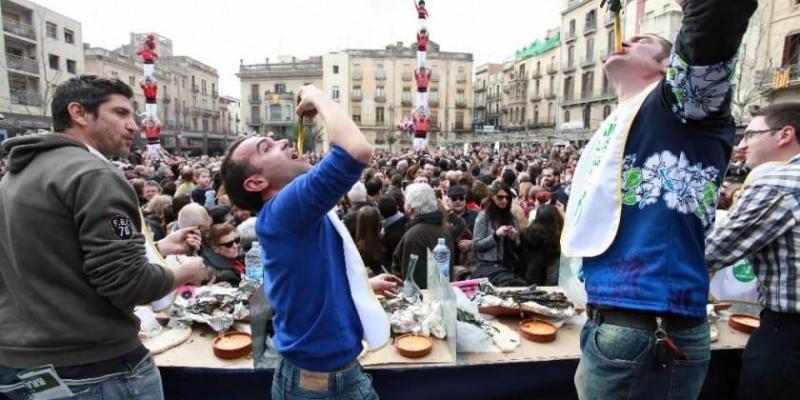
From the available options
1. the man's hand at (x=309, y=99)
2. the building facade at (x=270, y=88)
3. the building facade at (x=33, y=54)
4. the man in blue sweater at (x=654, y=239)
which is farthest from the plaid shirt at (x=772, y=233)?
the building facade at (x=270, y=88)

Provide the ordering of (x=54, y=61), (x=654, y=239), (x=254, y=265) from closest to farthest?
(x=654, y=239) < (x=254, y=265) < (x=54, y=61)

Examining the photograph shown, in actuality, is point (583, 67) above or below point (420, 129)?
above

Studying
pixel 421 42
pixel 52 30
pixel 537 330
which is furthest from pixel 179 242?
pixel 52 30

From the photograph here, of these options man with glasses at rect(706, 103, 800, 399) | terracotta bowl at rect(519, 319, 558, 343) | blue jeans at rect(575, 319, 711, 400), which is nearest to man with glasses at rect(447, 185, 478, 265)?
terracotta bowl at rect(519, 319, 558, 343)

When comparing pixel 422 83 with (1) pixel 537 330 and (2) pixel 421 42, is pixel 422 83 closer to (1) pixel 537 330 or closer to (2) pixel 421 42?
(2) pixel 421 42

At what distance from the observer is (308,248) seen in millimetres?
1403

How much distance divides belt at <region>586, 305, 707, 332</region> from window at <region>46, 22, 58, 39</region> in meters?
37.0

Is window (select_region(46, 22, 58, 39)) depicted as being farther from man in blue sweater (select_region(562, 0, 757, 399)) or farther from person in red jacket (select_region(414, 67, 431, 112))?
man in blue sweater (select_region(562, 0, 757, 399))

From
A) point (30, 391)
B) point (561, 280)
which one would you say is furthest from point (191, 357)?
point (561, 280)

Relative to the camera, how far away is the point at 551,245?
3826 millimetres

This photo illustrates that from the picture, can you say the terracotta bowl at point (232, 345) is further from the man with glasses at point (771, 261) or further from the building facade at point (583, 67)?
the building facade at point (583, 67)

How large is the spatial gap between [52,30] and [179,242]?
35.6 meters

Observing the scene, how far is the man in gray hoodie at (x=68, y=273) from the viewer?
58.9 inches

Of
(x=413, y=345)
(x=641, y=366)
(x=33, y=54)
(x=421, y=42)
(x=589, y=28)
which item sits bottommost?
(x=413, y=345)
